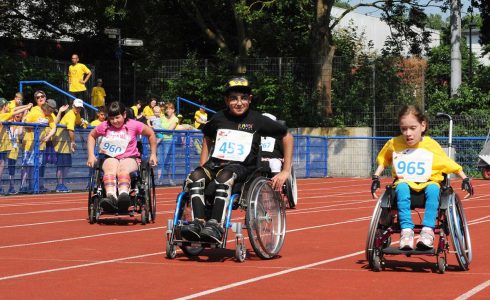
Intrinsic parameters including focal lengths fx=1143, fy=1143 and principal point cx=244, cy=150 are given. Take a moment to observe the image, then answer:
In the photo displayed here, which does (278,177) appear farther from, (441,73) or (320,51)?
(441,73)

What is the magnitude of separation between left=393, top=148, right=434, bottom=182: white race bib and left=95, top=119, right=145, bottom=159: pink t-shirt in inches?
218

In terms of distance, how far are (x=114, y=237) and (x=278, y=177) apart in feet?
9.25

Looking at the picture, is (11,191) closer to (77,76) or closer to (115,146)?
(115,146)

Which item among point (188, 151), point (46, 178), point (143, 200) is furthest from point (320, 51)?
point (143, 200)

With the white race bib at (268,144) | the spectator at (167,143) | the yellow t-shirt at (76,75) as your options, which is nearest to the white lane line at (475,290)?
the white race bib at (268,144)

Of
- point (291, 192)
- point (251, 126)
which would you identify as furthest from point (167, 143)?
point (251, 126)

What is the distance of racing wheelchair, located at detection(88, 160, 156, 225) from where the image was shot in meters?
14.3

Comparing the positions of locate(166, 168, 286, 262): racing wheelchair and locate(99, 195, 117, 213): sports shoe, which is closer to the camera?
locate(166, 168, 286, 262): racing wheelchair

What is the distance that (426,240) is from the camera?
30.0ft

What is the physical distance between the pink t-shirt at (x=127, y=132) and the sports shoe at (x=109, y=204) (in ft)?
2.07

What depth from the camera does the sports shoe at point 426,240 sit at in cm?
914

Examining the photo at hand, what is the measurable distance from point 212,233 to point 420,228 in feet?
5.76

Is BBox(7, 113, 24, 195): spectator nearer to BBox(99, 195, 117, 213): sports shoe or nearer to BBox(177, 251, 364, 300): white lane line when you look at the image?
BBox(99, 195, 117, 213): sports shoe

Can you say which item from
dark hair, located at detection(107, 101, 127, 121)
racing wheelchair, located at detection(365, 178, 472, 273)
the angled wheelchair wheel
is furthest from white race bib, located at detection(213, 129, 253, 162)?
dark hair, located at detection(107, 101, 127, 121)
